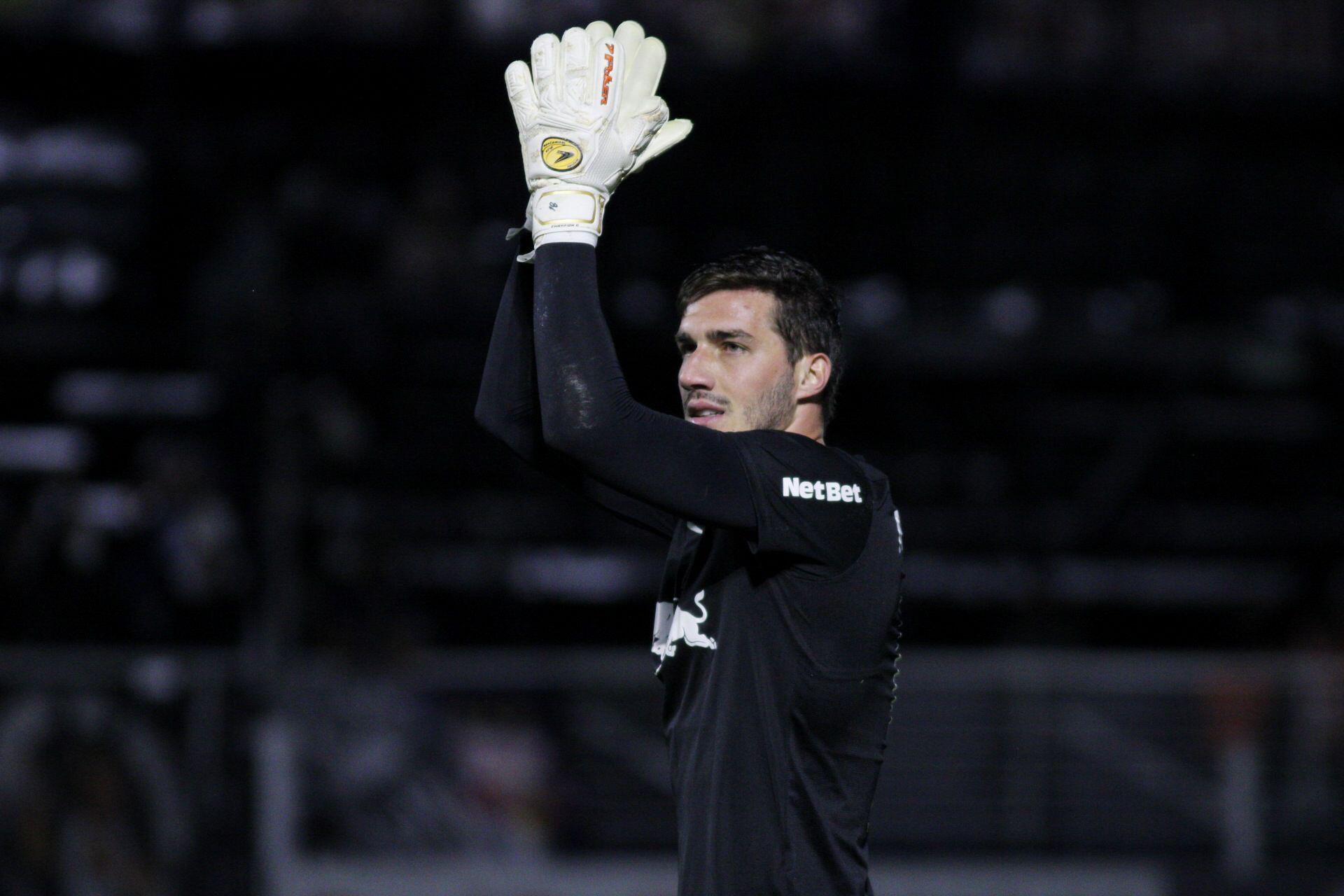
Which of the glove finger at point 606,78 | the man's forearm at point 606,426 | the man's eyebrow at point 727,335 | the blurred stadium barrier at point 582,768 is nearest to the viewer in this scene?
the man's forearm at point 606,426

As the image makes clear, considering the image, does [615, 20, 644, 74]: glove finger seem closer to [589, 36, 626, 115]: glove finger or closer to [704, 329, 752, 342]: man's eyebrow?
[589, 36, 626, 115]: glove finger

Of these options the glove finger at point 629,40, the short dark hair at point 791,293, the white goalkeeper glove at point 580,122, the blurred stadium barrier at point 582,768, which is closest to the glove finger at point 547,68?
the white goalkeeper glove at point 580,122

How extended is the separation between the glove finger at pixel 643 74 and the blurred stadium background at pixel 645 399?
5.65 m

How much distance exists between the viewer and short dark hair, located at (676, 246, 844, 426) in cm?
354

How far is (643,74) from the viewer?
346 centimetres

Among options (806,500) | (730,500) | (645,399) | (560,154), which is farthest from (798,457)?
(645,399)

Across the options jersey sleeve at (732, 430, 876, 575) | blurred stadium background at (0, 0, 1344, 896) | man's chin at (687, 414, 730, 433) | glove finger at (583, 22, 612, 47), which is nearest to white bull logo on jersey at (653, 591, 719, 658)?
jersey sleeve at (732, 430, 876, 575)

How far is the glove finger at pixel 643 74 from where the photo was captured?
136 inches

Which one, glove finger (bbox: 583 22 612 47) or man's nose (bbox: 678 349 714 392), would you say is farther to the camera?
man's nose (bbox: 678 349 714 392)

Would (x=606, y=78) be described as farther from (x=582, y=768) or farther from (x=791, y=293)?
(x=582, y=768)

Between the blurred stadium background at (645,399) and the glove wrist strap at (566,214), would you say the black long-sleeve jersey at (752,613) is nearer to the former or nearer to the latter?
the glove wrist strap at (566,214)

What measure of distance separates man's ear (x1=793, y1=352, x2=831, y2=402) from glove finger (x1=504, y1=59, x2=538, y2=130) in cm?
74

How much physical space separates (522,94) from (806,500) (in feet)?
3.25

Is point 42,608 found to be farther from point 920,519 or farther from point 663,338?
point 920,519
